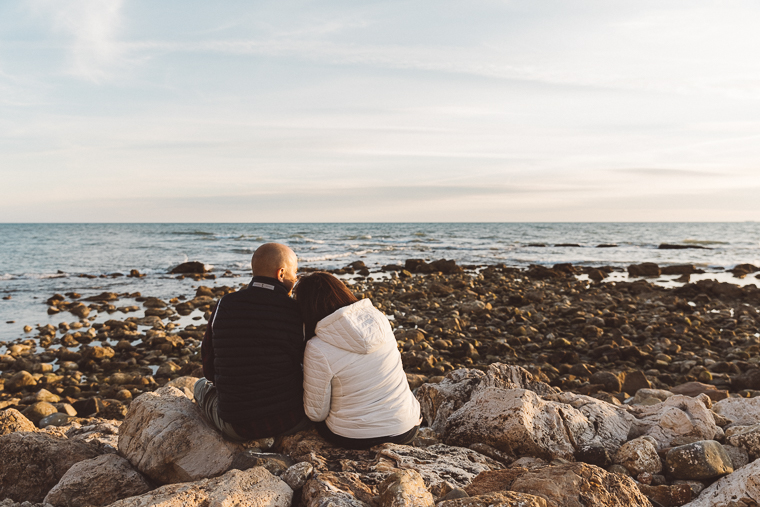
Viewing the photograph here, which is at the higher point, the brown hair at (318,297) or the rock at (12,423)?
the brown hair at (318,297)

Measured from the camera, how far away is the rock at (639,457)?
3684mm

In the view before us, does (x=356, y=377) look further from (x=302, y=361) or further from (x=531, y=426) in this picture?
(x=531, y=426)

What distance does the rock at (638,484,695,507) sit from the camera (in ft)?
10.8

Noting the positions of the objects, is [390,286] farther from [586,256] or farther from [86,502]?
[586,256]

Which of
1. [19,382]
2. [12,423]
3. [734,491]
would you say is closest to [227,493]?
[12,423]

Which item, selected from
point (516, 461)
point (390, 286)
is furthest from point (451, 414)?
point (390, 286)

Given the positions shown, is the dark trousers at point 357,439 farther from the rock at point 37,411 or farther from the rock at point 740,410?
the rock at point 37,411

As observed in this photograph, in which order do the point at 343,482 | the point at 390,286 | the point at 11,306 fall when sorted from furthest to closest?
the point at 390,286 < the point at 11,306 < the point at 343,482

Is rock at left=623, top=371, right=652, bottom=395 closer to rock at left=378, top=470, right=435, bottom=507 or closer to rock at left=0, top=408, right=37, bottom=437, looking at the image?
rock at left=378, top=470, right=435, bottom=507

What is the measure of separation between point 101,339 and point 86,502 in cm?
828

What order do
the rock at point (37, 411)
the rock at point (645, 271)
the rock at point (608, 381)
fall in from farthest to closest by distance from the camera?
the rock at point (645, 271) < the rock at point (608, 381) < the rock at point (37, 411)

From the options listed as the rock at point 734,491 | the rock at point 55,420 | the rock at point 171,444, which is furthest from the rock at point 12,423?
the rock at point 734,491

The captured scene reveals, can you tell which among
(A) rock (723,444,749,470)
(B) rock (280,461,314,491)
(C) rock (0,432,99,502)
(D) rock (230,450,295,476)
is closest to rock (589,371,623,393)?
(A) rock (723,444,749,470)

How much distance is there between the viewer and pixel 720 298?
Answer: 1498 cm
